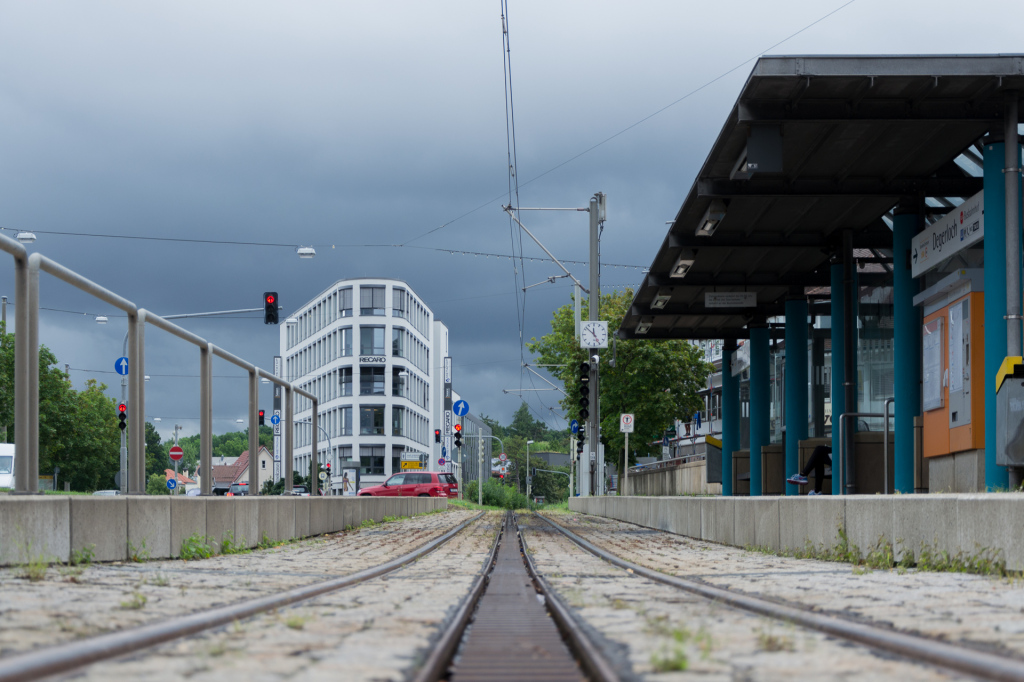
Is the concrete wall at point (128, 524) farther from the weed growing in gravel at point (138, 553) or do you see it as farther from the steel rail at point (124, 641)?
the steel rail at point (124, 641)

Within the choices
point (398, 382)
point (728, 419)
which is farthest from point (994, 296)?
point (398, 382)

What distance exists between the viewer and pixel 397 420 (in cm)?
11169

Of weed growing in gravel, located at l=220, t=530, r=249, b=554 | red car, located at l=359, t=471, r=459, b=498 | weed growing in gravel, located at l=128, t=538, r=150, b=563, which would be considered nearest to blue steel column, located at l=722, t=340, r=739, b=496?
weed growing in gravel, located at l=220, t=530, r=249, b=554

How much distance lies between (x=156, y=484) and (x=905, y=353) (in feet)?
40.8

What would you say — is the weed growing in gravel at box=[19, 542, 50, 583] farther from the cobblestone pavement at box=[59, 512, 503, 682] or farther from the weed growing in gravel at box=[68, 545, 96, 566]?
the cobblestone pavement at box=[59, 512, 503, 682]

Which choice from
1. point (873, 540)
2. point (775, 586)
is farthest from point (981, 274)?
point (775, 586)

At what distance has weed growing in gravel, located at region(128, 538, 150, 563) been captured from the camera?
9766 mm

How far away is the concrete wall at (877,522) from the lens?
867cm

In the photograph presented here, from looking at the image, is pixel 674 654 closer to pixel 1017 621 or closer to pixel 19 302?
pixel 1017 621

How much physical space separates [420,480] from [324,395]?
5294cm

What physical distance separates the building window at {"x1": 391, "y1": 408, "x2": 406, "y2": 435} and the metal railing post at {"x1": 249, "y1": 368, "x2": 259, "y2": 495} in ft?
317

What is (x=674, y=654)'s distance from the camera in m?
4.51

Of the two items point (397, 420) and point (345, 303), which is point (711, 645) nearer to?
point (397, 420)

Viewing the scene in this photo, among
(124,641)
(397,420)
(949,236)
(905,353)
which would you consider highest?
(949,236)
